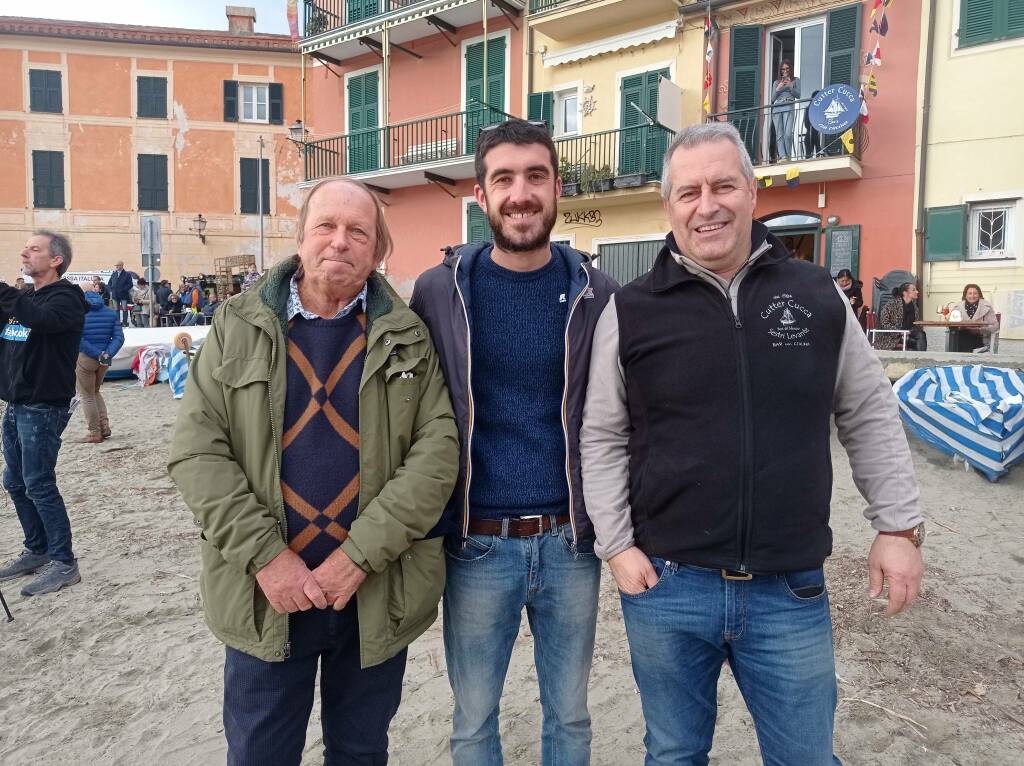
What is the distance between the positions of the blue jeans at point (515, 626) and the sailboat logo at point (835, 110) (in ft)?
34.9

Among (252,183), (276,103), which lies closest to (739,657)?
(252,183)

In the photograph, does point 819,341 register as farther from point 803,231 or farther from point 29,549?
point 803,231

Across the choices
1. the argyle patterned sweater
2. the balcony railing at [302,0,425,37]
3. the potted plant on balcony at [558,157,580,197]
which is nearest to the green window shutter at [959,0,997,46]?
the potted plant on balcony at [558,157,580,197]

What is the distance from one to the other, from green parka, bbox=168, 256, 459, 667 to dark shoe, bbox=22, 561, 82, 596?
3171 millimetres

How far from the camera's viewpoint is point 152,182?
1054 inches

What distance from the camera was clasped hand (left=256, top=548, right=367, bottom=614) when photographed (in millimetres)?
1797

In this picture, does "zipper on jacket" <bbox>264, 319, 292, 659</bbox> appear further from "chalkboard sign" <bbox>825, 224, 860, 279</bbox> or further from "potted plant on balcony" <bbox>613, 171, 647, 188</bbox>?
"potted plant on balcony" <bbox>613, 171, 647, 188</bbox>

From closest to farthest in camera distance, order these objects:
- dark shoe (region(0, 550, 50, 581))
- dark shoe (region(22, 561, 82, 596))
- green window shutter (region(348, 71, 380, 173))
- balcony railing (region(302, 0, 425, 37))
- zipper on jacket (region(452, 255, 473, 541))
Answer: zipper on jacket (region(452, 255, 473, 541)), dark shoe (region(22, 561, 82, 596)), dark shoe (region(0, 550, 50, 581)), balcony railing (region(302, 0, 425, 37)), green window shutter (region(348, 71, 380, 173))

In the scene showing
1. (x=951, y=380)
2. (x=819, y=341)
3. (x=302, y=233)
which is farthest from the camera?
(x=951, y=380)

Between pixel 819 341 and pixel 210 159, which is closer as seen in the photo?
pixel 819 341

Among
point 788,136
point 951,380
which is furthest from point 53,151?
point 951,380

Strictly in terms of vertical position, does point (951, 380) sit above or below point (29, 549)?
above

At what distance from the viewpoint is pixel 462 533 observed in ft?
6.77

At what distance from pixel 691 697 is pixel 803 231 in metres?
11.3
